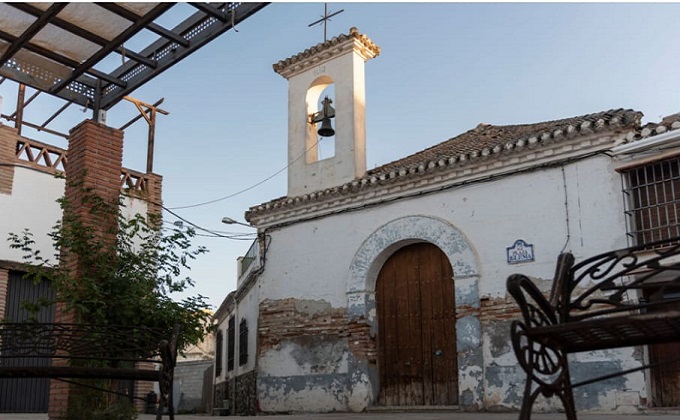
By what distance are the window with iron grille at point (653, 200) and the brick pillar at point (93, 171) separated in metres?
6.07

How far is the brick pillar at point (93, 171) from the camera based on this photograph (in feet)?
24.8

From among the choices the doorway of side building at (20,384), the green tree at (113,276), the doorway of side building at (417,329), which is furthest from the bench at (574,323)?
the doorway of side building at (20,384)

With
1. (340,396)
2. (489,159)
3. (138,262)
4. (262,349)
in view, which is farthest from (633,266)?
(262,349)

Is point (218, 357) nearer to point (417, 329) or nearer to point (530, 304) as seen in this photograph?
point (417, 329)

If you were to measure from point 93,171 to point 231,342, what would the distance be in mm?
9584

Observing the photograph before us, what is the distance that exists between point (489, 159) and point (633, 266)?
25.0 feet

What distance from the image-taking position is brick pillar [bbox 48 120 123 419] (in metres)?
7.55

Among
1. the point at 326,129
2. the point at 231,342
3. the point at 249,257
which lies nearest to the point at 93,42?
the point at 326,129

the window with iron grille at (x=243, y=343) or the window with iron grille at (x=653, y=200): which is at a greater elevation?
the window with iron grille at (x=653, y=200)

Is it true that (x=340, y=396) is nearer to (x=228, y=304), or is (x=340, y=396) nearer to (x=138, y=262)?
(x=138, y=262)

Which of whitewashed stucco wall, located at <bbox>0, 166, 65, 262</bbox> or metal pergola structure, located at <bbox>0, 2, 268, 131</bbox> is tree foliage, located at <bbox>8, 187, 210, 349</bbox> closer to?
metal pergola structure, located at <bbox>0, 2, 268, 131</bbox>

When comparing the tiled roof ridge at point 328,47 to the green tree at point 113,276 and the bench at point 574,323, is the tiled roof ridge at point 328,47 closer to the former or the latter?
the green tree at point 113,276

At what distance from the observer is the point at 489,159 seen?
10.0m

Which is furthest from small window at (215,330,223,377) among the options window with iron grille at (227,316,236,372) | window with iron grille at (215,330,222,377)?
window with iron grille at (227,316,236,372)
